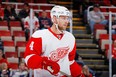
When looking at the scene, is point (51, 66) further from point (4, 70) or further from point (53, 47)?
point (4, 70)

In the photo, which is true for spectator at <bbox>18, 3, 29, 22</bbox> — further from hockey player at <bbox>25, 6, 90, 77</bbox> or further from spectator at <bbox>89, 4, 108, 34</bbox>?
hockey player at <bbox>25, 6, 90, 77</bbox>

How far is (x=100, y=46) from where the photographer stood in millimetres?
12914

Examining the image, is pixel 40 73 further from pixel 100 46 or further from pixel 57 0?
pixel 57 0

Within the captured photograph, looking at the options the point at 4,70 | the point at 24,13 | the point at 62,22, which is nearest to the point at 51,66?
the point at 62,22

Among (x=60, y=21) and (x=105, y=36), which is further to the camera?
(x=105, y=36)

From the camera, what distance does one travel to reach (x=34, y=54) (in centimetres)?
584

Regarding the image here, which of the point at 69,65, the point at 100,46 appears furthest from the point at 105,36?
the point at 69,65

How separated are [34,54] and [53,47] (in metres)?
0.30

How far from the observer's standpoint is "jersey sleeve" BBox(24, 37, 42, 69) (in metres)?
5.77

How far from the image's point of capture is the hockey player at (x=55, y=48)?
588 cm

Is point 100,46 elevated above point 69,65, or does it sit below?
below

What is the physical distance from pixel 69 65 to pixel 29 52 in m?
0.56

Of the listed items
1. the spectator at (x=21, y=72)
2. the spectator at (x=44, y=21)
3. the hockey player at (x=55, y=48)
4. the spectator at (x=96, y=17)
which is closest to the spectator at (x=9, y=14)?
the spectator at (x=44, y=21)

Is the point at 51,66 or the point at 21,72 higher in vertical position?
the point at 51,66
